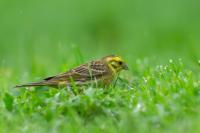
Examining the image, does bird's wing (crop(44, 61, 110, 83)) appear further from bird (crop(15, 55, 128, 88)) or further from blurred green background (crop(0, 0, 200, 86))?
blurred green background (crop(0, 0, 200, 86))

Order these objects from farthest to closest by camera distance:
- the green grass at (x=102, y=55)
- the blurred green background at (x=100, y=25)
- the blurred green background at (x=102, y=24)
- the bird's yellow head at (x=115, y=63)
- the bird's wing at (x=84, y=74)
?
the blurred green background at (x=102, y=24) → the blurred green background at (x=100, y=25) → the bird's yellow head at (x=115, y=63) → the bird's wing at (x=84, y=74) → the green grass at (x=102, y=55)

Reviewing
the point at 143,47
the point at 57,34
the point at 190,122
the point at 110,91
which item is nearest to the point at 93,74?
the point at 110,91

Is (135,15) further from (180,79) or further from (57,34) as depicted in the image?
(180,79)

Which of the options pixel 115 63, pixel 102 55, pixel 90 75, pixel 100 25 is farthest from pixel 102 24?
pixel 90 75

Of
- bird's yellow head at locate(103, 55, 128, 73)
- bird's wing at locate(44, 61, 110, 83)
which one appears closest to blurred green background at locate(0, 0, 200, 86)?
bird's yellow head at locate(103, 55, 128, 73)

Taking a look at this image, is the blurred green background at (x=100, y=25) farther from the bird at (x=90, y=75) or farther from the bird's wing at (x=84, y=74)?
the bird's wing at (x=84, y=74)

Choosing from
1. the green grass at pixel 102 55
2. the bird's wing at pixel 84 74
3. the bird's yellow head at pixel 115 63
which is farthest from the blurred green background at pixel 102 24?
the bird's wing at pixel 84 74

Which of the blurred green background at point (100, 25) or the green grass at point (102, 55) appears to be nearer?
the green grass at point (102, 55)
